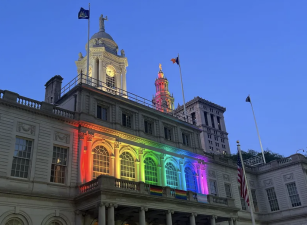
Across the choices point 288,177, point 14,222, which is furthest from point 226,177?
point 14,222

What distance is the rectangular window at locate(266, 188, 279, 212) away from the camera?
130ft

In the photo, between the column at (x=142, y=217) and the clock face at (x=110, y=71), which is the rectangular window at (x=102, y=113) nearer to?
the column at (x=142, y=217)

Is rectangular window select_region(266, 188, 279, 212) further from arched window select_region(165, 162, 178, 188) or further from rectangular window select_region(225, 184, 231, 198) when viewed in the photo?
arched window select_region(165, 162, 178, 188)

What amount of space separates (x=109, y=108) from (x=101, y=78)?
38.7 feet

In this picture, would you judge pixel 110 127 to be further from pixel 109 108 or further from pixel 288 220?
pixel 288 220

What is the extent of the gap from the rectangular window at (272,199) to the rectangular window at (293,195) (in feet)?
6.73

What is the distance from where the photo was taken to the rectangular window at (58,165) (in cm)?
2276

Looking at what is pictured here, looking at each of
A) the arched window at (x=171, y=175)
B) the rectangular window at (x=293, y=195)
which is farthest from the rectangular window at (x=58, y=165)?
the rectangular window at (x=293, y=195)

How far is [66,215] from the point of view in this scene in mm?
21938

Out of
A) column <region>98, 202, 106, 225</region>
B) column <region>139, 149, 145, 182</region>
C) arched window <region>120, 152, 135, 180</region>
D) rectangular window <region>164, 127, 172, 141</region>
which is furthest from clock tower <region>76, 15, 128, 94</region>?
column <region>98, 202, 106, 225</region>

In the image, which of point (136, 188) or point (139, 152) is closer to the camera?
point (136, 188)

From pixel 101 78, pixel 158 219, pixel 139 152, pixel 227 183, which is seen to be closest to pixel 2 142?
pixel 139 152

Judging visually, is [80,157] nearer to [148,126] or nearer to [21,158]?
[21,158]

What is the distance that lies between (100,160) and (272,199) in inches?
1000
